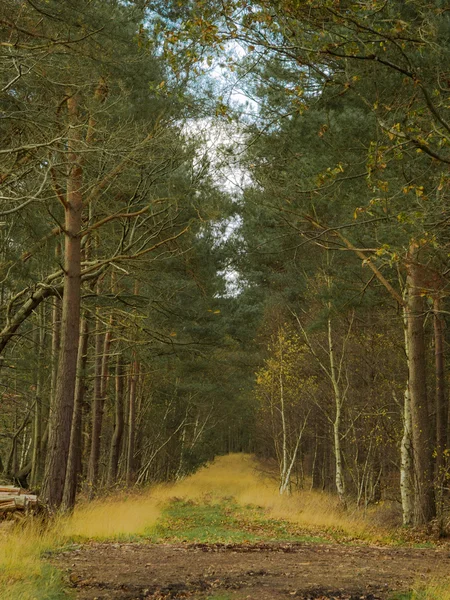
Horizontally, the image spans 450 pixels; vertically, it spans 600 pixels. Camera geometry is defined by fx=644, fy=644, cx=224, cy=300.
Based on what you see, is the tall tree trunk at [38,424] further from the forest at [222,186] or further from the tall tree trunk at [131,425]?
the tall tree trunk at [131,425]

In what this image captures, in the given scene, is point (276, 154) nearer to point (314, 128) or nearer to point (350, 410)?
point (314, 128)

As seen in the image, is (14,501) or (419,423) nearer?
(14,501)

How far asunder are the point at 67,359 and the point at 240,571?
Answer: 579 centimetres

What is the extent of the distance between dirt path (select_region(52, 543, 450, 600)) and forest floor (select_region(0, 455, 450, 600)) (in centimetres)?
1

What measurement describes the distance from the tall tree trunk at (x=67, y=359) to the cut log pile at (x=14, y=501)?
2.94 feet

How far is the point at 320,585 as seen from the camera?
634 centimetres

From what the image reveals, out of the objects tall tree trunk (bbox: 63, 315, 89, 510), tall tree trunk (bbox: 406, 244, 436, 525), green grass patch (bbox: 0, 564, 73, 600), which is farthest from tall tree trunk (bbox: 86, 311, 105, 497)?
green grass patch (bbox: 0, 564, 73, 600)

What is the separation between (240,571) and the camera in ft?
23.5

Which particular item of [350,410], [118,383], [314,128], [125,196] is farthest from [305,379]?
[314,128]

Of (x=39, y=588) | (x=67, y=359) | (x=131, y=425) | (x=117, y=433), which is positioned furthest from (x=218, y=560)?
(x=131, y=425)

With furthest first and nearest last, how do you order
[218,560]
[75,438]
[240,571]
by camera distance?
1. [75,438]
2. [218,560]
3. [240,571]

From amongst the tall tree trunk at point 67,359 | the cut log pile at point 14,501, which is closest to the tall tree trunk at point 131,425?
the tall tree trunk at point 67,359

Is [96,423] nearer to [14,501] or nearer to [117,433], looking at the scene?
[117,433]

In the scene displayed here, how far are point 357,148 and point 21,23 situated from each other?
17.1ft
